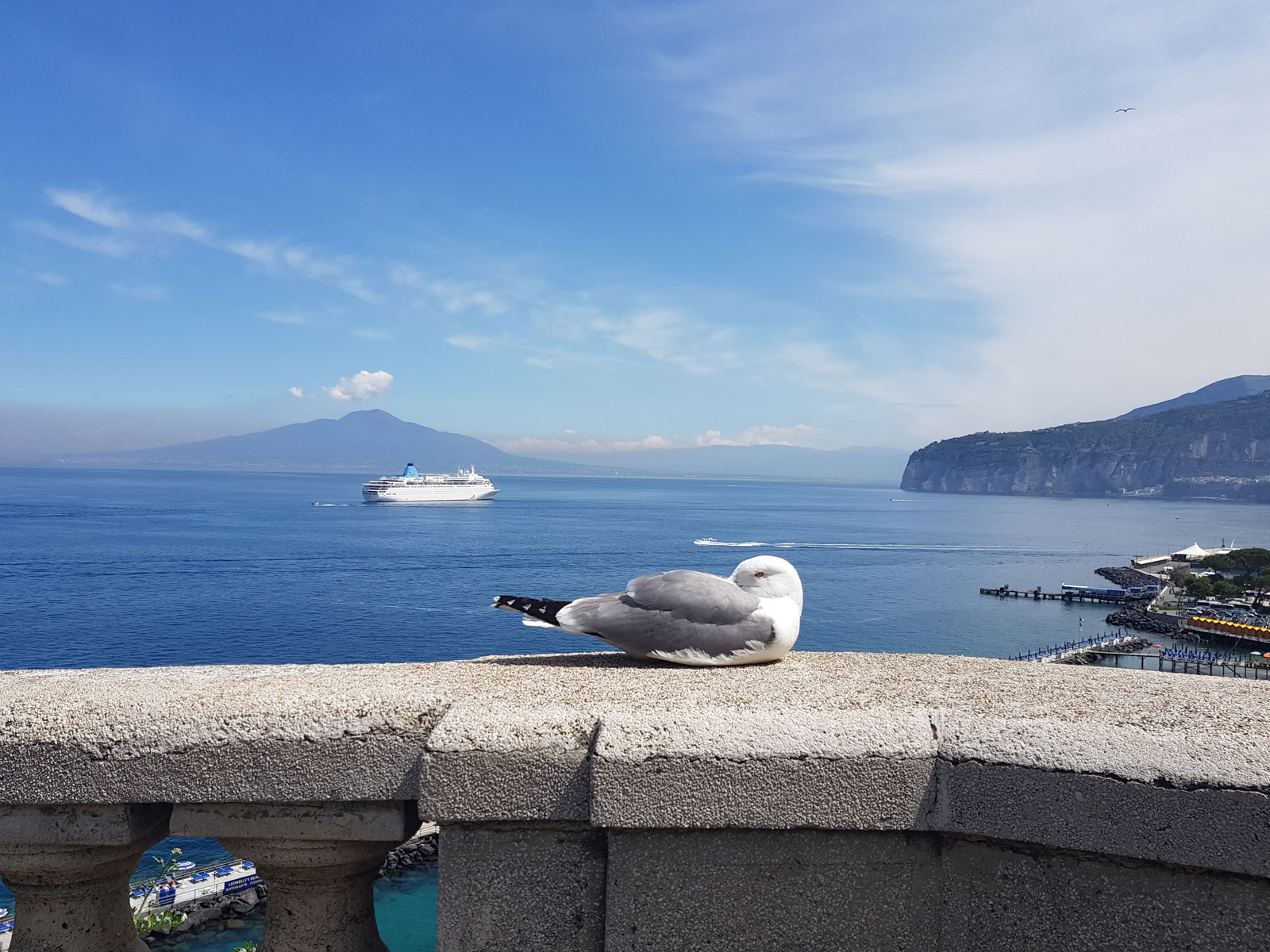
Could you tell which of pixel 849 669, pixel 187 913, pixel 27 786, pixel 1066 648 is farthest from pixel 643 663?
pixel 1066 648

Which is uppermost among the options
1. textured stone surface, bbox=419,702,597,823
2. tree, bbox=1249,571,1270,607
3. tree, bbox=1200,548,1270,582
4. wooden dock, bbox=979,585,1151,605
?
textured stone surface, bbox=419,702,597,823

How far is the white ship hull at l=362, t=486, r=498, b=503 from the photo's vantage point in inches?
4783

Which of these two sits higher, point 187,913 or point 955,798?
point 955,798

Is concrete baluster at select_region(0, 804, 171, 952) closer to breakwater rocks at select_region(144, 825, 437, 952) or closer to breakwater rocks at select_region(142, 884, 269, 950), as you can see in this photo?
breakwater rocks at select_region(144, 825, 437, 952)

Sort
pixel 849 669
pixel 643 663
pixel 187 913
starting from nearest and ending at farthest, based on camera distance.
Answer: pixel 849 669, pixel 643 663, pixel 187 913

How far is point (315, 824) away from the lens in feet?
6.42

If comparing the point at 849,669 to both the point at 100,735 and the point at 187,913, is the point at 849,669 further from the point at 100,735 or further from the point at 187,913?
the point at 187,913

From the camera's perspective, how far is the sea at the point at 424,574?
38.1 m

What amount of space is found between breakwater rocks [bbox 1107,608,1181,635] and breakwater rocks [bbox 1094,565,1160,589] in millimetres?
12316

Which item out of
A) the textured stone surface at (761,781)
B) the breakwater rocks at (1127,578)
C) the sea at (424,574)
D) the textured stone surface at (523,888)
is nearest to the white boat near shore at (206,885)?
the sea at (424,574)

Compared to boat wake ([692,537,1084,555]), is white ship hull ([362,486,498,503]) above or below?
above

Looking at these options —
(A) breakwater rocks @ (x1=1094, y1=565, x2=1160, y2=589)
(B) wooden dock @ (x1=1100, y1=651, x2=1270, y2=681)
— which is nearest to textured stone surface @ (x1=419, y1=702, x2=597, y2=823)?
(B) wooden dock @ (x1=1100, y1=651, x2=1270, y2=681)

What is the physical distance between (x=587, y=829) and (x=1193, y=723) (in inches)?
54.9

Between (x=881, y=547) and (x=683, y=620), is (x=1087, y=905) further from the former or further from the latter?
(x=881, y=547)
